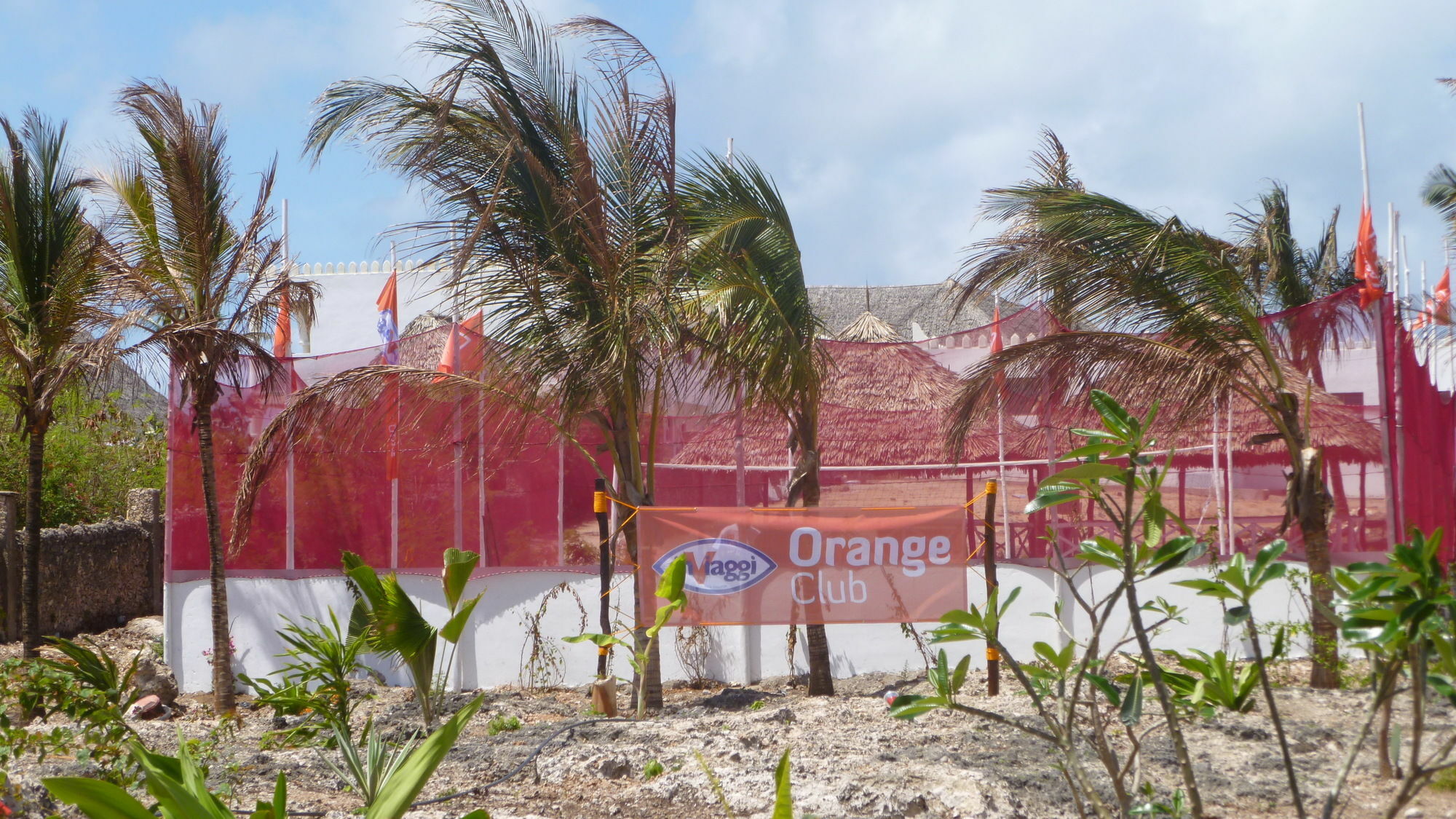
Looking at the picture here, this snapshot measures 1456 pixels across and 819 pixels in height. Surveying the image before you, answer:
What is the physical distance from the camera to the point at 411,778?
2.94 meters

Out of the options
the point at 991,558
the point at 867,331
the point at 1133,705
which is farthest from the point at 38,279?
the point at 867,331

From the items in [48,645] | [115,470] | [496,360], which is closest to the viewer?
[496,360]

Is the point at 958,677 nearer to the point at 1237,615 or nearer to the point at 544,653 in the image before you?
the point at 1237,615

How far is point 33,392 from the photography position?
888 cm

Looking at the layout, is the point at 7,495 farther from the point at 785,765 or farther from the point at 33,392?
the point at 785,765

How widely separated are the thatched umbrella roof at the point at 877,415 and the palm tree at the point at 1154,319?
5.76ft

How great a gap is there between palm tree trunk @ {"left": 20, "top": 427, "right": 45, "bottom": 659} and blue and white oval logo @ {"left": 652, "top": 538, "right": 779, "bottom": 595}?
543 centimetres

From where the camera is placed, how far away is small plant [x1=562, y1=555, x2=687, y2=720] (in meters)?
6.88

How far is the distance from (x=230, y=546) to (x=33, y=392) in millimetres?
2440

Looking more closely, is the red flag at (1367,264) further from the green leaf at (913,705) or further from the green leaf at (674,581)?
the green leaf at (913,705)

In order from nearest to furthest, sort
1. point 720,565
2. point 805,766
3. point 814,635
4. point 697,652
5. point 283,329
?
1. point 805,766
2. point 720,565
3. point 814,635
4. point 697,652
5. point 283,329

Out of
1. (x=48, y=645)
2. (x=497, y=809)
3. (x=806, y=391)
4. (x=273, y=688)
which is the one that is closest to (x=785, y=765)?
(x=497, y=809)

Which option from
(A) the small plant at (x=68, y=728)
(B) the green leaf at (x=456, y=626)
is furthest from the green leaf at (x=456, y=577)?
(A) the small plant at (x=68, y=728)

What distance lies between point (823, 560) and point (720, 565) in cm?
68
